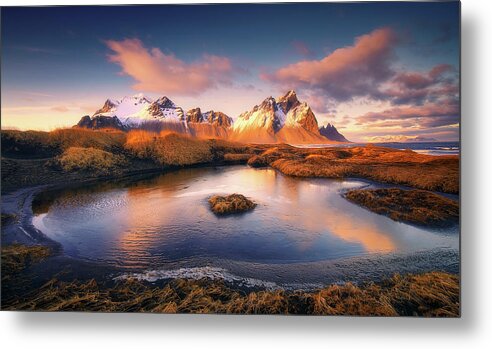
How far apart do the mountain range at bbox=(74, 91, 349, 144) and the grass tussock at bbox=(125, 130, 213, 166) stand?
0.07 metres

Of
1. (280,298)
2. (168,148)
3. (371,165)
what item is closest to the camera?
(280,298)

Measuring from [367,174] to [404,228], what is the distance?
47 cm

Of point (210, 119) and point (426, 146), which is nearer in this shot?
point (426, 146)

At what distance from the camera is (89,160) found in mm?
2697

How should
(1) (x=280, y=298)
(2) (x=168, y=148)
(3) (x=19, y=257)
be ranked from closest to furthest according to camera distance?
1. (1) (x=280, y=298)
2. (3) (x=19, y=257)
3. (2) (x=168, y=148)

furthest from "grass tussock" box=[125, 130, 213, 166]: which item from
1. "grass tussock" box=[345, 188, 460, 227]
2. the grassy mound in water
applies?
"grass tussock" box=[345, 188, 460, 227]

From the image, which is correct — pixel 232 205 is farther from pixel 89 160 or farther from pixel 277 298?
pixel 89 160

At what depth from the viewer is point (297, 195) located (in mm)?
2658

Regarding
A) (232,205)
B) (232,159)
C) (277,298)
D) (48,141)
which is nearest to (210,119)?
(232,159)

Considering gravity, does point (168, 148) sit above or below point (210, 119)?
below

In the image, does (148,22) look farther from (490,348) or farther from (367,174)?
(490,348)

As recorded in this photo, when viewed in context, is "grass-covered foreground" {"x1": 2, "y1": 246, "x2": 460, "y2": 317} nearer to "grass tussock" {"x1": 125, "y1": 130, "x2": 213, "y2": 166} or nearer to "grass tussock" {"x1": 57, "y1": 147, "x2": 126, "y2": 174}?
"grass tussock" {"x1": 57, "y1": 147, "x2": 126, "y2": 174}

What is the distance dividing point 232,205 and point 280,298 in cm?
74

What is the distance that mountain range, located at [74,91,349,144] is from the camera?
2637 millimetres
